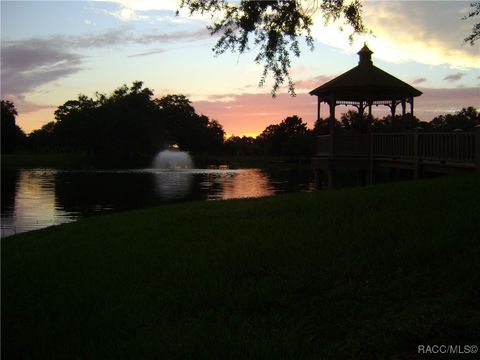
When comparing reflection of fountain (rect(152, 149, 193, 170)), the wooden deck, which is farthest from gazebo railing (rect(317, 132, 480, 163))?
reflection of fountain (rect(152, 149, 193, 170))

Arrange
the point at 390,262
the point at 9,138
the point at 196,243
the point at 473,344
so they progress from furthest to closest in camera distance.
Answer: the point at 9,138 < the point at 196,243 < the point at 390,262 < the point at 473,344

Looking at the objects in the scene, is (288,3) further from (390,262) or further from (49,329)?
(49,329)

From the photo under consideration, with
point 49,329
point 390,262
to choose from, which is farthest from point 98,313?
point 390,262

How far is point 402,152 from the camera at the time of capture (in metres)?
20.1

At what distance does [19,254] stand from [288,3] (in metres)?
7.63

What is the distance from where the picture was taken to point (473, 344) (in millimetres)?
4293

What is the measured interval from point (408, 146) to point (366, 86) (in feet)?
16.2

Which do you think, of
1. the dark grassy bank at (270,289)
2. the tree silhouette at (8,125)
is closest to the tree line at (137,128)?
the tree silhouette at (8,125)

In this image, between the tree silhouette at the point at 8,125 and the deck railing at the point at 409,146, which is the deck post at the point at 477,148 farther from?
the tree silhouette at the point at 8,125

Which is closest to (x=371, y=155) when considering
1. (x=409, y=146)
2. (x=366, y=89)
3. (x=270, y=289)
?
(x=366, y=89)

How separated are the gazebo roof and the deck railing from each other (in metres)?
2.08

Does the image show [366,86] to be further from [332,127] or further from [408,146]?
[408,146]

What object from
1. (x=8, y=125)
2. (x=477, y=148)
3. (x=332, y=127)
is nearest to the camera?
(x=477, y=148)

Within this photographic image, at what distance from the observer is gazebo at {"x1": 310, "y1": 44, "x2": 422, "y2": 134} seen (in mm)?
23516
